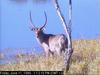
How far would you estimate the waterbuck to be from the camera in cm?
531

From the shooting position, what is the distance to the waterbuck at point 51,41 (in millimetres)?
5312

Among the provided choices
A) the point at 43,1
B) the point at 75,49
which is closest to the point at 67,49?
the point at 75,49

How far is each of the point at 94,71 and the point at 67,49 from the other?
0.26m

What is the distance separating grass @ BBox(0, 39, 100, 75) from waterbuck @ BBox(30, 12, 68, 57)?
6cm

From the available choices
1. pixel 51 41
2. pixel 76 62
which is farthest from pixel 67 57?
pixel 51 41

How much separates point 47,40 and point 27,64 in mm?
271

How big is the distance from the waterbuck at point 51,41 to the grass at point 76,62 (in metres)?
0.06

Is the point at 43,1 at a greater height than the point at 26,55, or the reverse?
the point at 43,1

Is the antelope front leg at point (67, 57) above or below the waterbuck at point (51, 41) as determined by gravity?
below

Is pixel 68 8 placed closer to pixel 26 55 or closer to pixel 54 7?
pixel 54 7

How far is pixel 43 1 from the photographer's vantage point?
17.7 ft

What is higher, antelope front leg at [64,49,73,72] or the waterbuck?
the waterbuck

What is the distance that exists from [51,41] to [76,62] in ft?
0.91

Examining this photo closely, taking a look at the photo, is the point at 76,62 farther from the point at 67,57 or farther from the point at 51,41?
the point at 51,41
